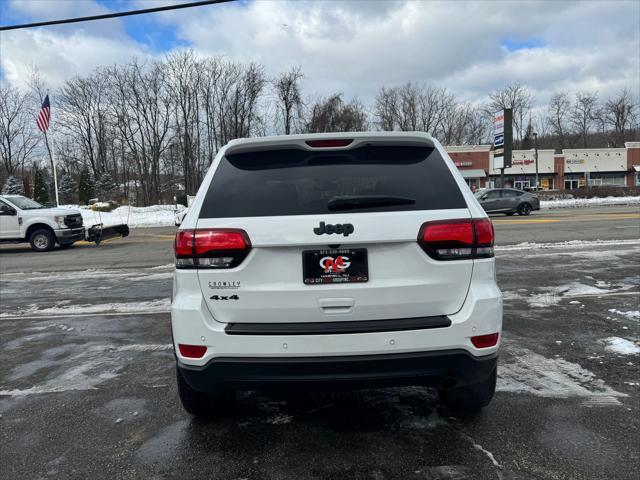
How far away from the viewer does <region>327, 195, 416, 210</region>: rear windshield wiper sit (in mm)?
2627

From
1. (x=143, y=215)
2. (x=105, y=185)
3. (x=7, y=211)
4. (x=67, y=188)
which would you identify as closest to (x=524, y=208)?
(x=7, y=211)

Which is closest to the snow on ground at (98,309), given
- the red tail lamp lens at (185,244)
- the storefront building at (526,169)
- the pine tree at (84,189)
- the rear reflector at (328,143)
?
the red tail lamp lens at (185,244)

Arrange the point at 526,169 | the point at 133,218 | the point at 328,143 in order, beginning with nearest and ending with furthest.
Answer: the point at 328,143, the point at 133,218, the point at 526,169

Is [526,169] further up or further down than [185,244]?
further up

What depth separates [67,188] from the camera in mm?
56094

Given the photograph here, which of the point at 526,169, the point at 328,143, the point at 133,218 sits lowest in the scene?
the point at 133,218

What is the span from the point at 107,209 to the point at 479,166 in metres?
44.9

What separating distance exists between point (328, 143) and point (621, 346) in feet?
12.5

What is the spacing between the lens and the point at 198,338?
104 inches

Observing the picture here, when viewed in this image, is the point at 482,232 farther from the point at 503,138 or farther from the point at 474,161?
the point at 474,161

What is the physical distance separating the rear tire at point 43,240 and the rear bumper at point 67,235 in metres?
0.27

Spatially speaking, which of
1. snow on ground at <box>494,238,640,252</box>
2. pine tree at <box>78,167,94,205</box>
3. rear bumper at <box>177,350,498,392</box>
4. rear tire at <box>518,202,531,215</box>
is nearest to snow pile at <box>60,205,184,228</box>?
pine tree at <box>78,167,94,205</box>

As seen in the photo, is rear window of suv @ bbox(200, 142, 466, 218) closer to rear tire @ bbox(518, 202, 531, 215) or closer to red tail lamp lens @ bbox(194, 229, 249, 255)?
red tail lamp lens @ bbox(194, 229, 249, 255)

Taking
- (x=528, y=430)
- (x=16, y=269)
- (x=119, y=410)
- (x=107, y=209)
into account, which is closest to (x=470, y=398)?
(x=528, y=430)
